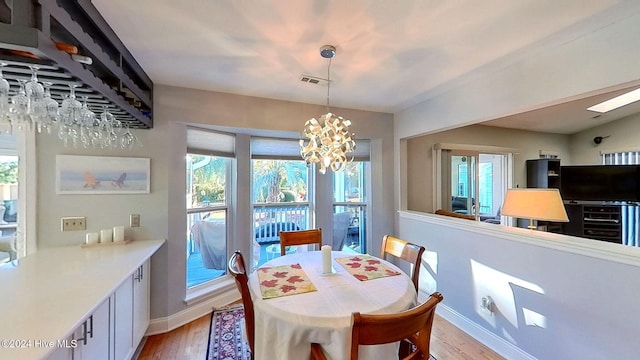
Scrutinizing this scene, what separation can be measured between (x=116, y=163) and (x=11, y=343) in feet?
5.94

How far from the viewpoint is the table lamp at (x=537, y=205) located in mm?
2146

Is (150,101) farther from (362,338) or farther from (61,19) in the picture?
(362,338)

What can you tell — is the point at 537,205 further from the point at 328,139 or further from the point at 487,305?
the point at 328,139

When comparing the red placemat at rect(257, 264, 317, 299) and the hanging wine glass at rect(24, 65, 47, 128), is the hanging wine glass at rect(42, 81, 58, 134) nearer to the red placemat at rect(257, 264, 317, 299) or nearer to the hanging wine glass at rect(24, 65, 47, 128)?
the hanging wine glass at rect(24, 65, 47, 128)

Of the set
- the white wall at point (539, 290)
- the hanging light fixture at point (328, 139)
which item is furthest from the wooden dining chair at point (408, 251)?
the hanging light fixture at point (328, 139)

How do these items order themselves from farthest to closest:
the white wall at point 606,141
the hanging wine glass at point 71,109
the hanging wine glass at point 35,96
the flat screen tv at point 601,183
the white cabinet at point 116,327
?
1. the white wall at point 606,141
2. the flat screen tv at point 601,183
3. the hanging wine glass at point 71,109
4. the white cabinet at point 116,327
5. the hanging wine glass at point 35,96

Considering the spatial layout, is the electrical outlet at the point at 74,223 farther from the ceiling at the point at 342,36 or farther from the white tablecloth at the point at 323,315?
the white tablecloth at the point at 323,315

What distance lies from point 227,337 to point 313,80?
2.54 meters

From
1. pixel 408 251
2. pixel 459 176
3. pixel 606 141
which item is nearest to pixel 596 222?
pixel 606 141

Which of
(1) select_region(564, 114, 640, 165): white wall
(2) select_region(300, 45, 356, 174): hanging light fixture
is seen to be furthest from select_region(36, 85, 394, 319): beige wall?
(1) select_region(564, 114, 640, 165): white wall

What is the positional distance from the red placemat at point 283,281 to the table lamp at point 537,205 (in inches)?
76.8

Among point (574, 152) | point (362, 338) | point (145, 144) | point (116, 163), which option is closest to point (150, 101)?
point (145, 144)

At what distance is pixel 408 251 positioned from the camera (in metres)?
2.17

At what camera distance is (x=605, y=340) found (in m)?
1.66
